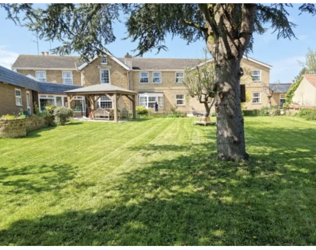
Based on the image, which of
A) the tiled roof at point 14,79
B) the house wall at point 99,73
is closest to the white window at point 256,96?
the house wall at point 99,73

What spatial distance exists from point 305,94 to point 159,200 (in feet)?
99.4

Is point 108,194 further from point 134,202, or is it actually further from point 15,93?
point 15,93

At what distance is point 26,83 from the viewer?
18406 millimetres

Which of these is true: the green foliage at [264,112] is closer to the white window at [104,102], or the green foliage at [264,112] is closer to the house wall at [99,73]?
the house wall at [99,73]

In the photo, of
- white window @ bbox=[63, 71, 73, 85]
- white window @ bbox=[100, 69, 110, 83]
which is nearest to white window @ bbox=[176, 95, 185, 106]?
white window @ bbox=[100, 69, 110, 83]

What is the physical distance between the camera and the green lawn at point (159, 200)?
2756 mm

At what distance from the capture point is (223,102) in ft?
18.4

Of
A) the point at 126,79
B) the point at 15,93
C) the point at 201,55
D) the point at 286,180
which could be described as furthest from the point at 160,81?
the point at 286,180

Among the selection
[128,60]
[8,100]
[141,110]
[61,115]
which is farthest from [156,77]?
[8,100]

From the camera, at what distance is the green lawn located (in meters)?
2.76

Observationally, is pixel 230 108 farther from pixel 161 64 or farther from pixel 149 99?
pixel 161 64

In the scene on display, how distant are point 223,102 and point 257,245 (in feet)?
12.2

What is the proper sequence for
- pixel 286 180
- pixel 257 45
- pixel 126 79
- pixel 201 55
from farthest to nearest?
pixel 126 79, pixel 201 55, pixel 257 45, pixel 286 180

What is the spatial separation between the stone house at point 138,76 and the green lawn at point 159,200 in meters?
22.9
